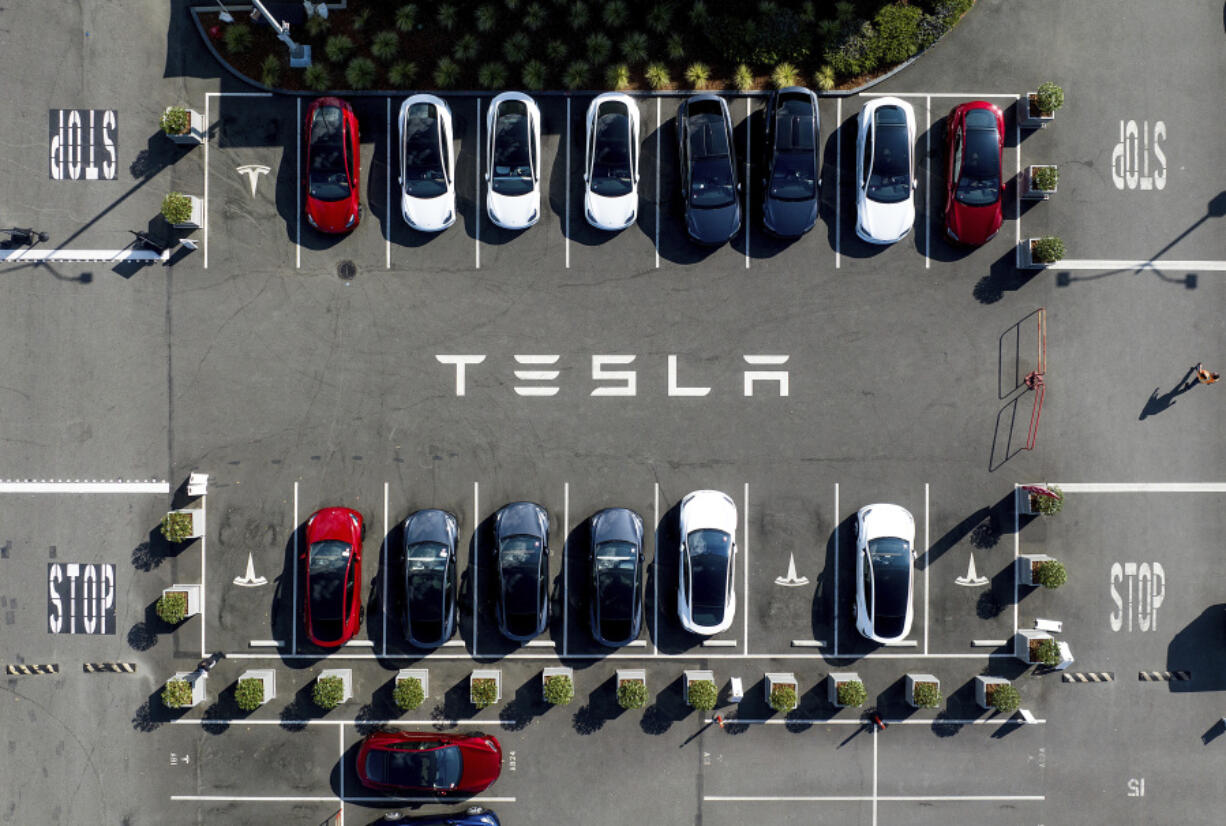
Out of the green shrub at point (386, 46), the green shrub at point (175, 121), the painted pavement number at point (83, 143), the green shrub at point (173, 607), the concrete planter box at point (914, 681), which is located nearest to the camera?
the green shrub at point (175, 121)

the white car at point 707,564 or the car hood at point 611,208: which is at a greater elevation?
the car hood at point 611,208

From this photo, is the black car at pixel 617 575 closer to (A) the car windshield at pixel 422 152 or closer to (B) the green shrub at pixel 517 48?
(A) the car windshield at pixel 422 152

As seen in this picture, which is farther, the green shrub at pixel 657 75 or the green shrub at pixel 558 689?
the green shrub at pixel 657 75

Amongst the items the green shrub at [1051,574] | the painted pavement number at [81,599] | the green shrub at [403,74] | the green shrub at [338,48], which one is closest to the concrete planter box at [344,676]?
the painted pavement number at [81,599]

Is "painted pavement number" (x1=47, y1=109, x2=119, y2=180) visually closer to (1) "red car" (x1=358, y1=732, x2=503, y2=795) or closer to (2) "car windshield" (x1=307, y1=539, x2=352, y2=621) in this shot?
(2) "car windshield" (x1=307, y1=539, x2=352, y2=621)

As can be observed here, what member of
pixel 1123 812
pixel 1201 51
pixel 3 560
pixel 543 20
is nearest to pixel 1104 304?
pixel 1201 51

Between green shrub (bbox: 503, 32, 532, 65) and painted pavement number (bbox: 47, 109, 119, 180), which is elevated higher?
green shrub (bbox: 503, 32, 532, 65)

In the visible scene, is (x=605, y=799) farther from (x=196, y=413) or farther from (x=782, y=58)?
(x=782, y=58)

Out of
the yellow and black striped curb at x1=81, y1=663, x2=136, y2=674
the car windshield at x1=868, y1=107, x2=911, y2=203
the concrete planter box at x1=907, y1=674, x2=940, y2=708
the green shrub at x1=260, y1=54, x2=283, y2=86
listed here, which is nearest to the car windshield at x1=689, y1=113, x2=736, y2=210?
the car windshield at x1=868, y1=107, x2=911, y2=203
